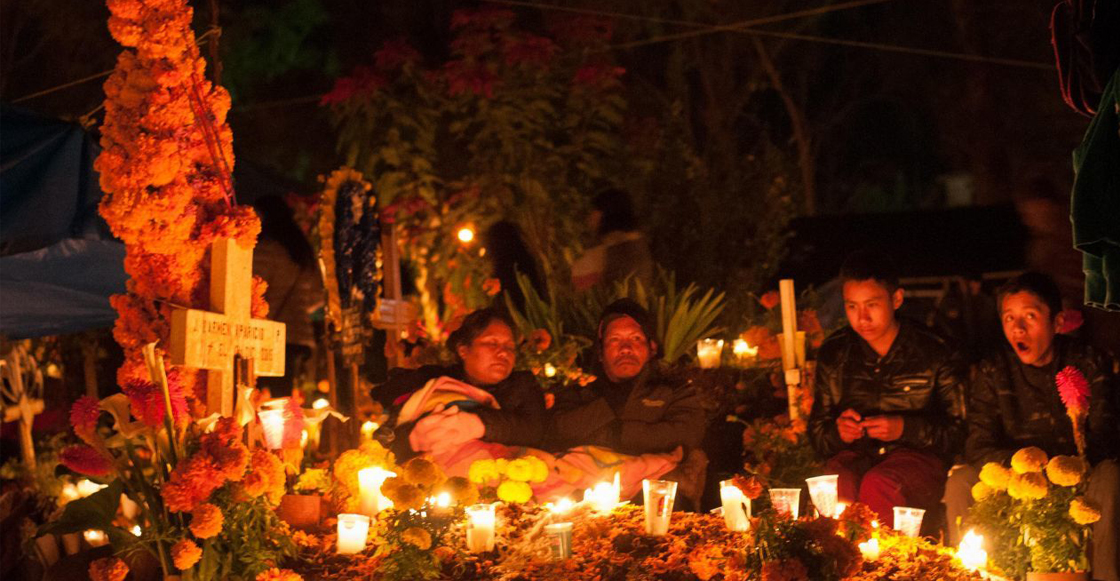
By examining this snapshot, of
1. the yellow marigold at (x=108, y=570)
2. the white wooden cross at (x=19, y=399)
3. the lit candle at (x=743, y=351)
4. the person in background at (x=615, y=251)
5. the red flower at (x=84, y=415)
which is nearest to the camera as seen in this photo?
the red flower at (x=84, y=415)

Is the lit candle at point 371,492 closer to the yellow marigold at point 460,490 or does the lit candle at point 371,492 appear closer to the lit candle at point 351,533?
the lit candle at point 351,533

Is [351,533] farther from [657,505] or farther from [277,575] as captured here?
[657,505]

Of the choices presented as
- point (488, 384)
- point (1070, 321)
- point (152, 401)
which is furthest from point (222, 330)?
point (1070, 321)

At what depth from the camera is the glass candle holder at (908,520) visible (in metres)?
4.92

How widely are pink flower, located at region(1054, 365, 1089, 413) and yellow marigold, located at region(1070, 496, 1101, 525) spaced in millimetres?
444

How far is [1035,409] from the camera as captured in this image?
5.46 m

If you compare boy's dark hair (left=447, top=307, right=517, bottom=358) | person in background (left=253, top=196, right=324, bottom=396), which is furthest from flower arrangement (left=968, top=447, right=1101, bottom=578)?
person in background (left=253, top=196, right=324, bottom=396)

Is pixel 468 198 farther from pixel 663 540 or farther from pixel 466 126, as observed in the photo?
pixel 663 540

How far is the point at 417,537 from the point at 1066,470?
2.45 meters

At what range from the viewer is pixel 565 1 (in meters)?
13.9

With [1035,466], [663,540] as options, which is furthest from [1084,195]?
[663,540]

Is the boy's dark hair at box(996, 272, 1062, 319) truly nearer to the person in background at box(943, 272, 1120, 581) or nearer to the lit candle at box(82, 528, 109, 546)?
the person in background at box(943, 272, 1120, 581)

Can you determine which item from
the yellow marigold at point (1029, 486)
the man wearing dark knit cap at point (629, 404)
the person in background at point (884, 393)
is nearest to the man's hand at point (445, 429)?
the man wearing dark knit cap at point (629, 404)

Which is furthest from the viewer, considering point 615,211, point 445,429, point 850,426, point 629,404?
point 615,211
